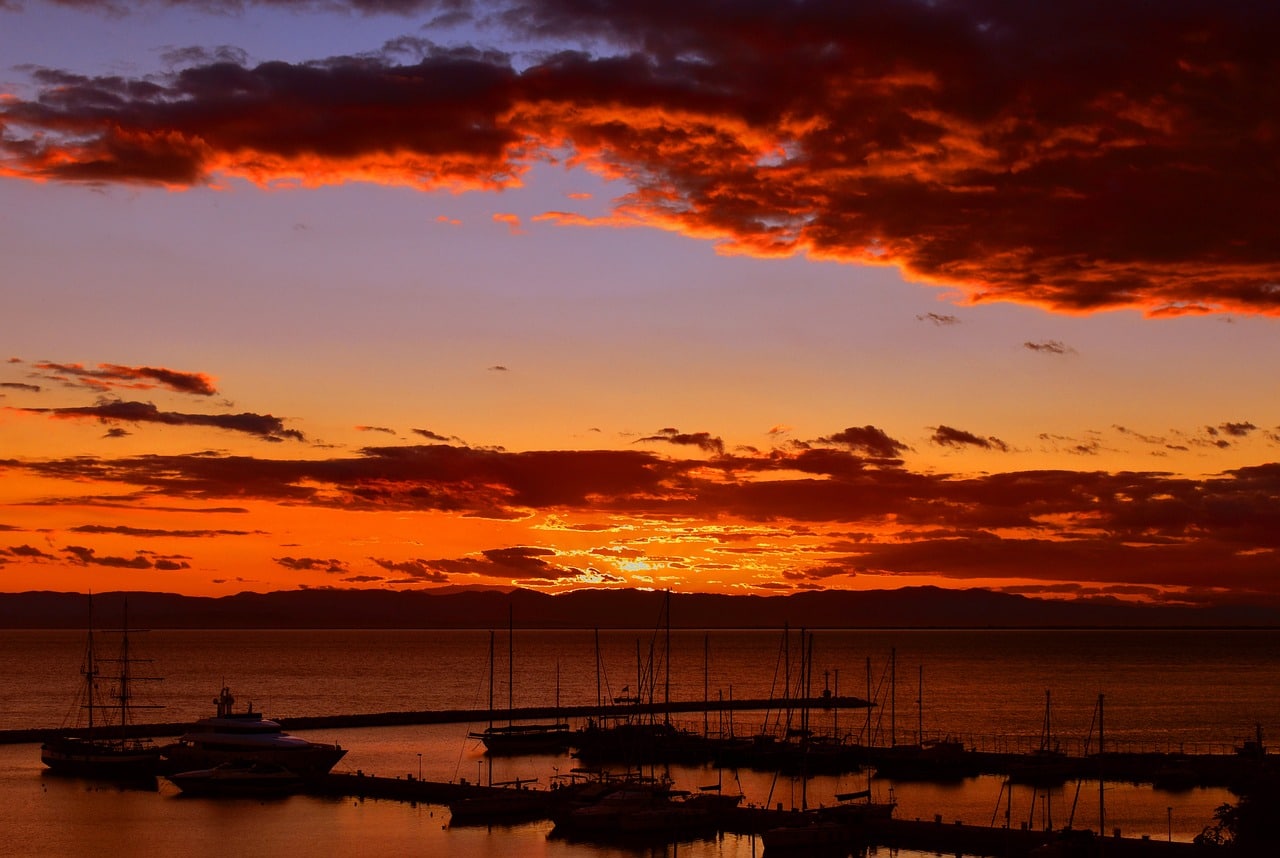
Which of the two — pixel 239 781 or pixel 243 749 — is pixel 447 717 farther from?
pixel 239 781

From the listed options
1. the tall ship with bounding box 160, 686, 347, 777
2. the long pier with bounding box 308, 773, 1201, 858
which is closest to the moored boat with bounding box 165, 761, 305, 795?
the tall ship with bounding box 160, 686, 347, 777

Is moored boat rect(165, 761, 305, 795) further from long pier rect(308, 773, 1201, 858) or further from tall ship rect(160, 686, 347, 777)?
long pier rect(308, 773, 1201, 858)

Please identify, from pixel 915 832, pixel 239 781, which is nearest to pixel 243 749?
pixel 239 781

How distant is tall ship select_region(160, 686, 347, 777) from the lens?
8962cm

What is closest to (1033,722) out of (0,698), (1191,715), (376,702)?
(1191,715)

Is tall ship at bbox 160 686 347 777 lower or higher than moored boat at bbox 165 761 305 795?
higher

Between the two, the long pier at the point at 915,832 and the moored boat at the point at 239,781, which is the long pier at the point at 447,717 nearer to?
the moored boat at the point at 239,781

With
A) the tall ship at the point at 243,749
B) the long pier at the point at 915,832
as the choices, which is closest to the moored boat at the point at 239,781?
the tall ship at the point at 243,749

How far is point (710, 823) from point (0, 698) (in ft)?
483

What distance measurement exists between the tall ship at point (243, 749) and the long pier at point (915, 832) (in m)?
11.0

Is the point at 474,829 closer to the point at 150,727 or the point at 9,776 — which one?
the point at 9,776

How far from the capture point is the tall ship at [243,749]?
89625mm

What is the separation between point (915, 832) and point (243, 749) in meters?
46.0

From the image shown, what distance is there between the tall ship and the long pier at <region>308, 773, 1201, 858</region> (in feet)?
36.2
